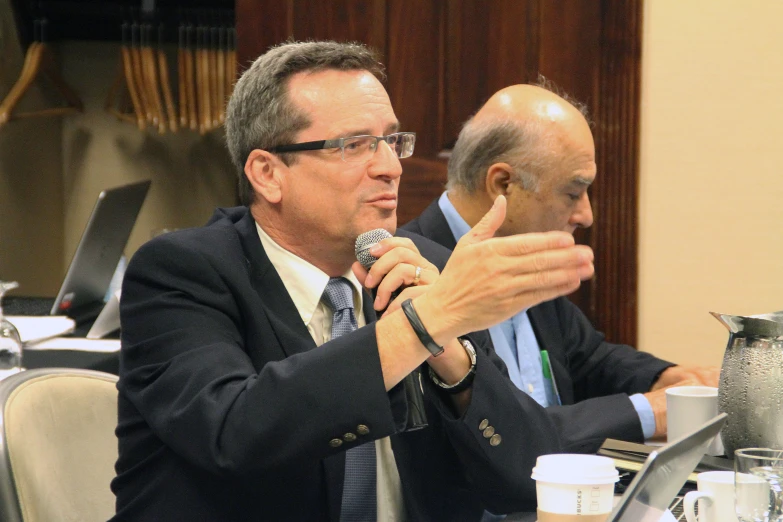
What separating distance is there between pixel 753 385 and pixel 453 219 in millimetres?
1162

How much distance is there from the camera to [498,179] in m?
2.60

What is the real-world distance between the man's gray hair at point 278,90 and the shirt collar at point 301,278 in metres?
0.13

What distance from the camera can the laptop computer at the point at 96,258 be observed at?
140 inches

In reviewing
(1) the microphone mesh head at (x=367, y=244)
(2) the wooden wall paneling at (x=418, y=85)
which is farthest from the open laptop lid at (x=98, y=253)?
(1) the microphone mesh head at (x=367, y=244)

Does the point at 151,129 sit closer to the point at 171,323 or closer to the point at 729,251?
the point at 729,251

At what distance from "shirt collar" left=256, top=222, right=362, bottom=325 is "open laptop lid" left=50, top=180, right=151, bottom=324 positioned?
73.8 inches

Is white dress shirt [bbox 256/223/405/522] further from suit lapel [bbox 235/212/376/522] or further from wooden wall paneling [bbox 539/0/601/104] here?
wooden wall paneling [bbox 539/0/601/104]

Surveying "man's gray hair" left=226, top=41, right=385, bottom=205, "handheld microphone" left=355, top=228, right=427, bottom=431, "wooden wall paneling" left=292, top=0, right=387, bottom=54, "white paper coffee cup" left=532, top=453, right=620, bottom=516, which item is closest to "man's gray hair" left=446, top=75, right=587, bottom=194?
"man's gray hair" left=226, top=41, right=385, bottom=205

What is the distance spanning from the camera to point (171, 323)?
153 centimetres

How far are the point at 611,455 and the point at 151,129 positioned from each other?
13.0ft

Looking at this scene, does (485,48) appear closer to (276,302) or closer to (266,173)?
(266,173)

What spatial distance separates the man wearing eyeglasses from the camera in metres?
Answer: 1.36

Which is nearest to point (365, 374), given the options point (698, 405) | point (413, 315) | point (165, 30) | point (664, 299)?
point (413, 315)

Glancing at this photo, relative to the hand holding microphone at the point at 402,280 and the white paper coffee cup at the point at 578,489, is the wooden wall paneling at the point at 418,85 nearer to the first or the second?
the hand holding microphone at the point at 402,280
